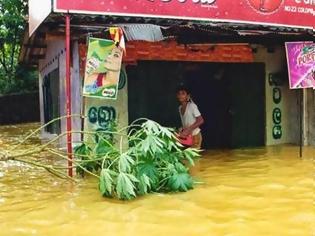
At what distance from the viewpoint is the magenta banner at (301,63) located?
10.0m

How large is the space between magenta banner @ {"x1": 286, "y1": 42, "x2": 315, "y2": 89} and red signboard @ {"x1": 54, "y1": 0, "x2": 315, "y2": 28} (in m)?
0.61

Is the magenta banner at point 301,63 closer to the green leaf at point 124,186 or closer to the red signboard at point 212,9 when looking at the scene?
the red signboard at point 212,9

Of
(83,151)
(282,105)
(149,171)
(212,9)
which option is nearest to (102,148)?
(83,151)

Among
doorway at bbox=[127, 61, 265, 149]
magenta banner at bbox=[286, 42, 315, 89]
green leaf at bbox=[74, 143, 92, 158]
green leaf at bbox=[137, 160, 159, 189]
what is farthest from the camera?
doorway at bbox=[127, 61, 265, 149]

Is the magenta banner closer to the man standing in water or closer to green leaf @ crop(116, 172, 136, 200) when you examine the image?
the man standing in water

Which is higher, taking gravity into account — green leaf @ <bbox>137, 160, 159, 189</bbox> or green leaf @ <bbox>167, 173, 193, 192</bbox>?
green leaf @ <bbox>137, 160, 159, 189</bbox>

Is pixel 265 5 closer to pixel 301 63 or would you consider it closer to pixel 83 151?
pixel 301 63

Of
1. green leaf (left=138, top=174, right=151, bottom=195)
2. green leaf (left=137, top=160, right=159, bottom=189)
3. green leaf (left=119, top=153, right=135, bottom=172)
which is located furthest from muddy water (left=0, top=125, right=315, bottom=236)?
green leaf (left=119, top=153, right=135, bottom=172)

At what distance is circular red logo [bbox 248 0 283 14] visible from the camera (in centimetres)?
1005

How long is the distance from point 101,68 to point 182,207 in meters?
2.92

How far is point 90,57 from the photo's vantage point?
8.23 metres

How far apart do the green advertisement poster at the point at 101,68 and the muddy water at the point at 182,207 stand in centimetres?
145

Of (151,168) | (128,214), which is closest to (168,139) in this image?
(151,168)

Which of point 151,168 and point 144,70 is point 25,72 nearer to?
point 144,70
